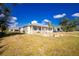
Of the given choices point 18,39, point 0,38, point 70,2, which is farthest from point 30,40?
point 70,2

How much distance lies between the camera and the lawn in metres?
3.11

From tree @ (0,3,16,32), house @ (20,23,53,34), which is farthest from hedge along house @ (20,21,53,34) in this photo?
tree @ (0,3,16,32)

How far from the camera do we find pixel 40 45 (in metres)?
3.13

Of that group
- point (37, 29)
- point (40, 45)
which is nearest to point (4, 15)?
point (37, 29)

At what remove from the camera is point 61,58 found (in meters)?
3.09

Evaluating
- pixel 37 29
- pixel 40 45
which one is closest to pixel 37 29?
pixel 37 29

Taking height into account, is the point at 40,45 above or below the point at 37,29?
below

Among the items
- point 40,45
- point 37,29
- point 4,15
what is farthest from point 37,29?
point 4,15

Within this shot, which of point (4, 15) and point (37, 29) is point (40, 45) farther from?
point (4, 15)

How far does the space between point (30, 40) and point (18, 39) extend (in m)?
0.17

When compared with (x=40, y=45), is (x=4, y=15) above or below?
above

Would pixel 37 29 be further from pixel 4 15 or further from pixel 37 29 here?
pixel 4 15

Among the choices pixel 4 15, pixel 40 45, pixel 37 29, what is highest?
pixel 4 15

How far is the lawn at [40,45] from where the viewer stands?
122 inches
